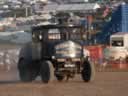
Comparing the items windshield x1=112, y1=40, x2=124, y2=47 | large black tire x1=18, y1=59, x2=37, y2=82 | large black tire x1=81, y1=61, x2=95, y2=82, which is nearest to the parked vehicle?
large black tire x1=81, y1=61, x2=95, y2=82

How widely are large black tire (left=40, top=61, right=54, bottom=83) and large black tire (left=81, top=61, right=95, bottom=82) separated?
163cm

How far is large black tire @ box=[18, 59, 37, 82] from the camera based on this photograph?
75.6ft

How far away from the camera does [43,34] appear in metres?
21.5

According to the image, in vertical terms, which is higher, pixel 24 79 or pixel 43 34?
pixel 43 34

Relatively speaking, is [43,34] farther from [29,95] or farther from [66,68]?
[29,95]

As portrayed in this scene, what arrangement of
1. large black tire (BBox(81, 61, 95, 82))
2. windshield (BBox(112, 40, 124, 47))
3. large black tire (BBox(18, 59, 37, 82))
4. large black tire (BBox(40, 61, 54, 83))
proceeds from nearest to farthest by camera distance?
1. large black tire (BBox(40, 61, 54, 83))
2. large black tire (BBox(81, 61, 95, 82))
3. large black tire (BBox(18, 59, 37, 82))
4. windshield (BBox(112, 40, 124, 47))

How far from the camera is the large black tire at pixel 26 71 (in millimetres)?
23044

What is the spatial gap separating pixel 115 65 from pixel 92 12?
41.4 meters

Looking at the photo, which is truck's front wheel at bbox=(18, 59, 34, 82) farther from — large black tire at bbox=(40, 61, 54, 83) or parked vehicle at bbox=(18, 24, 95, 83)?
large black tire at bbox=(40, 61, 54, 83)

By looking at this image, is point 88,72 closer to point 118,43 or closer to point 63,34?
point 63,34

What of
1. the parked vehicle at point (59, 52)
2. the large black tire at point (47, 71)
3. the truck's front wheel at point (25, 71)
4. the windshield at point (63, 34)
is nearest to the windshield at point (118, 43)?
the truck's front wheel at point (25, 71)

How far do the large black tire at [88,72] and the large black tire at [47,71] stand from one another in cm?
163

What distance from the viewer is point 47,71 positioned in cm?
2083

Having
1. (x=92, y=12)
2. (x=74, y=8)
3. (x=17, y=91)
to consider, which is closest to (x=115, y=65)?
(x=17, y=91)
